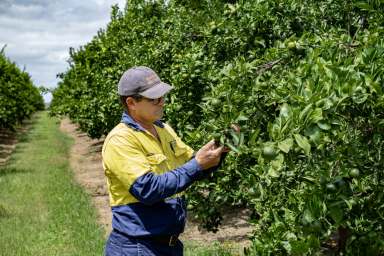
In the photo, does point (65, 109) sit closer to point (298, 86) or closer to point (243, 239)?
point (243, 239)

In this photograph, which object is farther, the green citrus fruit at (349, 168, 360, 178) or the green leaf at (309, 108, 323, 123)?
the green citrus fruit at (349, 168, 360, 178)

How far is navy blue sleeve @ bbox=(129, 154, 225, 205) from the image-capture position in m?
2.79

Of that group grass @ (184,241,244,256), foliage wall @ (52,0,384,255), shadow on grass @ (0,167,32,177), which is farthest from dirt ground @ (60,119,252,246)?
foliage wall @ (52,0,384,255)

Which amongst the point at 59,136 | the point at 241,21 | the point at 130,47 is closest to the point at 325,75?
the point at 241,21

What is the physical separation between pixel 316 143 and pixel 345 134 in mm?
683

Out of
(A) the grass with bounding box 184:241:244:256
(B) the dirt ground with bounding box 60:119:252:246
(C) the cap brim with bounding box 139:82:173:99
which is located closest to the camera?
(C) the cap brim with bounding box 139:82:173:99

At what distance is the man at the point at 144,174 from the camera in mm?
2822

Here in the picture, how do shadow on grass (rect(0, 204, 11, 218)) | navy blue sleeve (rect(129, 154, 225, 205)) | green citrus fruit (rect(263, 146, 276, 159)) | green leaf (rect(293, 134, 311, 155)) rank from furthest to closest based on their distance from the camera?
shadow on grass (rect(0, 204, 11, 218)) < navy blue sleeve (rect(129, 154, 225, 205)) < green citrus fruit (rect(263, 146, 276, 159)) < green leaf (rect(293, 134, 311, 155))

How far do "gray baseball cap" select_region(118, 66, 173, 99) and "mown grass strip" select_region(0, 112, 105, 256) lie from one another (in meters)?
4.12

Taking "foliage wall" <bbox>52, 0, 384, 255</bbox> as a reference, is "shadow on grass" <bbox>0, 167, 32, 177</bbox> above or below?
A: below

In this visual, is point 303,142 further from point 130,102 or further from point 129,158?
point 130,102

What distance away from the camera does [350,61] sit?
2254mm

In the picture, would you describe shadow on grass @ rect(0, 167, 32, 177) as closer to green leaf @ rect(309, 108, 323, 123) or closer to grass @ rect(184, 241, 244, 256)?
grass @ rect(184, 241, 244, 256)

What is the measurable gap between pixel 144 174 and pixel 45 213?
7009 millimetres
